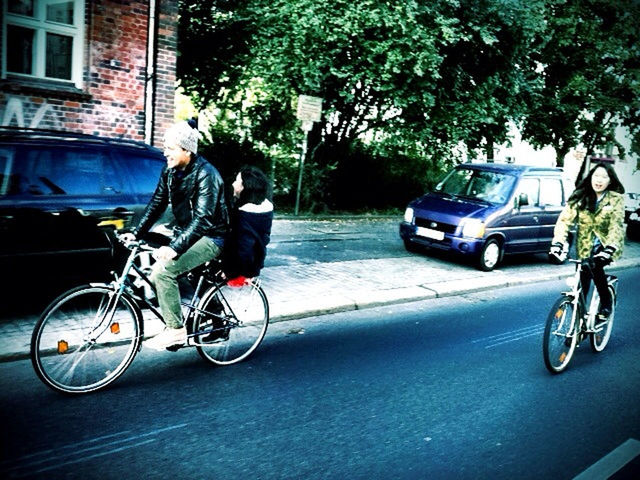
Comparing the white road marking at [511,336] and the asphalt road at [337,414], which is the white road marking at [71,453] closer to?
the asphalt road at [337,414]

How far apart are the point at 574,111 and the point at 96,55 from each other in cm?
1585

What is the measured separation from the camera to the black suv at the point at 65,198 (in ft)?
18.5

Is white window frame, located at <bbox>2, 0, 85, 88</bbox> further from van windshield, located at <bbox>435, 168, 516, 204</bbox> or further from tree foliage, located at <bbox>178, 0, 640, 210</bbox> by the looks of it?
van windshield, located at <bbox>435, 168, 516, 204</bbox>

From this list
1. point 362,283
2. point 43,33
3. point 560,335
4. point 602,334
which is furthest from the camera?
point 43,33

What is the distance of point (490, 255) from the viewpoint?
36.1 feet

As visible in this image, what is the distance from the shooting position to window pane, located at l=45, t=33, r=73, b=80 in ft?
34.1

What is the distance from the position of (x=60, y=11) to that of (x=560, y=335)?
9.78m

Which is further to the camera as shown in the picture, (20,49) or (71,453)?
(20,49)

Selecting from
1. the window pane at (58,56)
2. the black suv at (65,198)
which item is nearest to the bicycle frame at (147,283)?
the black suv at (65,198)

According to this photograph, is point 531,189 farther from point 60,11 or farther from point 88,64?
point 60,11

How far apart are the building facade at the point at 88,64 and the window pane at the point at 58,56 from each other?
16mm

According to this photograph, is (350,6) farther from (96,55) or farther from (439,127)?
(96,55)

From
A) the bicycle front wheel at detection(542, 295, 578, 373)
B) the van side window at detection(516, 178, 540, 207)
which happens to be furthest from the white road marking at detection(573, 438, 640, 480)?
the van side window at detection(516, 178, 540, 207)

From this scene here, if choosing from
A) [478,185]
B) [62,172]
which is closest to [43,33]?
[62,172]
